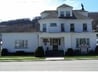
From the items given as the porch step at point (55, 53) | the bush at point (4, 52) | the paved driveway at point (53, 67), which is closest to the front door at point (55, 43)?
the porch step at point (55, 53)

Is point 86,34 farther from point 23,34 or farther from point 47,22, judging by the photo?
point 23,34

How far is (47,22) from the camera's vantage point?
160 ft

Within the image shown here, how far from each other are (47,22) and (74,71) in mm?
30717

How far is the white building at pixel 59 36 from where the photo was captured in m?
47.2

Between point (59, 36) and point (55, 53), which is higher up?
point (59, 36)

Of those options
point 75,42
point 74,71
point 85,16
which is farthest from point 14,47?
point 74,71

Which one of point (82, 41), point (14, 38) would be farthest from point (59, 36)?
point (14, 38)

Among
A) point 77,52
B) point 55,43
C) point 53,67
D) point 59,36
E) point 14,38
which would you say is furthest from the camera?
point 55,43

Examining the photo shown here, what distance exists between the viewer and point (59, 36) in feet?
154

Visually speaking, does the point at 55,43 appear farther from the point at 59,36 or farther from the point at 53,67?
the point at 53,67

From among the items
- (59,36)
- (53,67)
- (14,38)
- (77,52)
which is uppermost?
(59,36)

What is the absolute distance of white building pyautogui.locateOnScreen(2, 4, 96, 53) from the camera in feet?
155

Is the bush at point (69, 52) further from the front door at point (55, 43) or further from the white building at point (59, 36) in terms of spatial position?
the front door at point (55, 43)

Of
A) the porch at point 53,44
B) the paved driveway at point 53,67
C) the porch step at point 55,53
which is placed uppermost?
the porch at point 53,44
